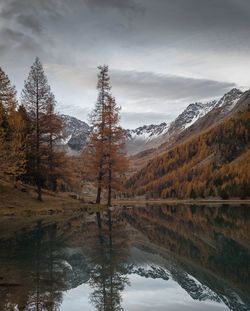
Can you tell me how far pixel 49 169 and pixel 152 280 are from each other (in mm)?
43917

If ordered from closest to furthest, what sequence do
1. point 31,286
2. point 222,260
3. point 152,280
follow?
point 31,286 → point 152,280 → point 222,260

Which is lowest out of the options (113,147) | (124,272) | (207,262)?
(124,272)

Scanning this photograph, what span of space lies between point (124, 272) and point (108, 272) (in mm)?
614

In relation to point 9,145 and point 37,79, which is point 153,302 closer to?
point 9,145

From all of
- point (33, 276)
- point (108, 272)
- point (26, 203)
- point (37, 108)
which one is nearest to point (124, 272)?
point (108, 272)

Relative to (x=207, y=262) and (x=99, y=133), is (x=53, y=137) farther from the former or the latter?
(x=207, y=262)

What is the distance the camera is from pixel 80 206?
5356cm

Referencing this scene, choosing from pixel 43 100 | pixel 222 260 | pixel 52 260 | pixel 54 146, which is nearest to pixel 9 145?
pixel 43 100

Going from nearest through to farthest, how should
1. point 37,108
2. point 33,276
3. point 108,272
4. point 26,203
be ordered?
point 33,276 → point 108,272 → point 26,203 → point 37,108

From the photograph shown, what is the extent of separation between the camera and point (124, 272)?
606 inches

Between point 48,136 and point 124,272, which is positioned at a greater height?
point 48,136

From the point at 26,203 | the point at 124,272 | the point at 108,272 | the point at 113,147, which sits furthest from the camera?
the point at 113,147

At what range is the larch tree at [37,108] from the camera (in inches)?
2077

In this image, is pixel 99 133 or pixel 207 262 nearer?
pixel 207 262
